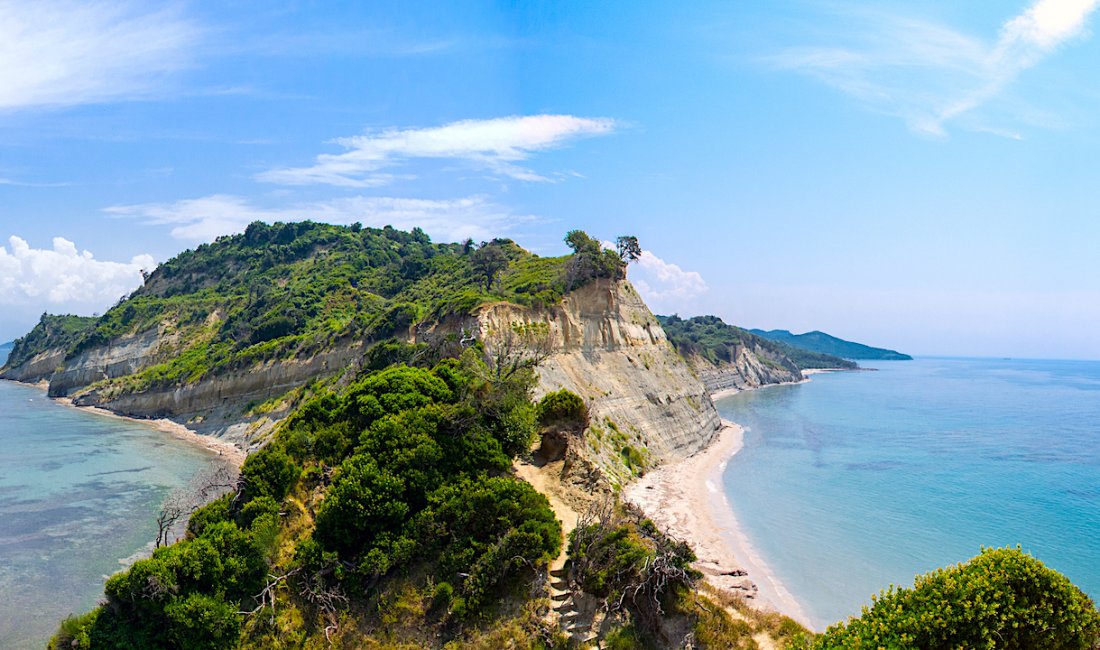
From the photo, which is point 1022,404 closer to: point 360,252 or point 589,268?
point 589,268

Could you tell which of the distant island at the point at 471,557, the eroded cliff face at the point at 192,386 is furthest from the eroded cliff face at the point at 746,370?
the distant island at the point at 471,557

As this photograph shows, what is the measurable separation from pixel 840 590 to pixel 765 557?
4045 millimetres

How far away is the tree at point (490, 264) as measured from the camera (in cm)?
6512

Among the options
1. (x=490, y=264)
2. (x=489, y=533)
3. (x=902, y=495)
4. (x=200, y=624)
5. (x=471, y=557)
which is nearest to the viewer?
(x=200, y=624)

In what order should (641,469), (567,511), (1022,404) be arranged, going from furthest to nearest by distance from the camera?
(1022,404) → (641,469) → (567,511)

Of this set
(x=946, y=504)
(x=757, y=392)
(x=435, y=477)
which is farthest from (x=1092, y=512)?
(x=757, y=392)

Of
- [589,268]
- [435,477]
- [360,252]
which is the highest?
[360,252]

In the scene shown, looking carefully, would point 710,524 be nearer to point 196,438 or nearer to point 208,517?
point 208,517

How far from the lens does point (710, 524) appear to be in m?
33.2

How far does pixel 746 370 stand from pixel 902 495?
92524 mm

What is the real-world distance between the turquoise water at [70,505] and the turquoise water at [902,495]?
3037 centimetres

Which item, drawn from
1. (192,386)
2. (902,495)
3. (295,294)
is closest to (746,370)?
(902,495)

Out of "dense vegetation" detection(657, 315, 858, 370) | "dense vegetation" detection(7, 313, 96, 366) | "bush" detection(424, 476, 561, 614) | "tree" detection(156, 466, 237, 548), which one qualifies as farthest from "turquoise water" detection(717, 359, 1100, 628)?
"dense vegetation" detection(7, 313, 96, 366)

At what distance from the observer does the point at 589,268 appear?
172 ft
